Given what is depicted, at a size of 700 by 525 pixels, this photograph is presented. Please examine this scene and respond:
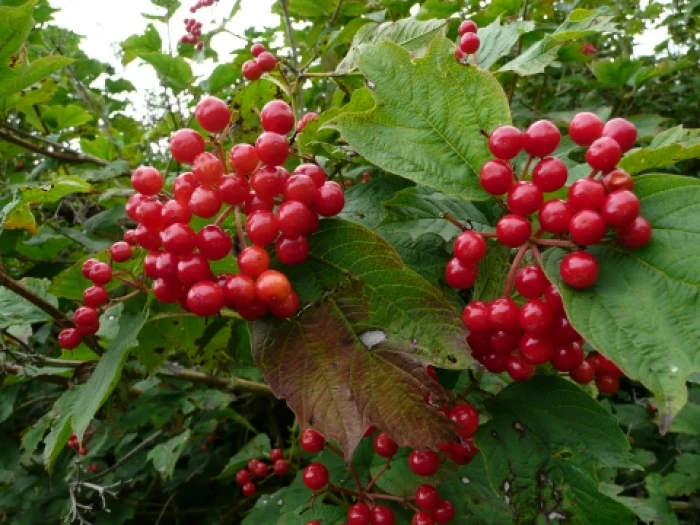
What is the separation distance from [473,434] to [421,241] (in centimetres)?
48

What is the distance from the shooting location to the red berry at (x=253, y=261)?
1.11 metres

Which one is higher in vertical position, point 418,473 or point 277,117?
point 277,117

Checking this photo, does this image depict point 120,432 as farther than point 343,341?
Yes

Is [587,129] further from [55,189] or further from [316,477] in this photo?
[55,189]

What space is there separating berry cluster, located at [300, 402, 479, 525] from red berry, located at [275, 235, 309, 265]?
0.50 meters

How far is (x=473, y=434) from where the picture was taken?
136 centimetres

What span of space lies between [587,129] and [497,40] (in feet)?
2.38

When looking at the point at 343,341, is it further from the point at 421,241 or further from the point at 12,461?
the point at 12,461

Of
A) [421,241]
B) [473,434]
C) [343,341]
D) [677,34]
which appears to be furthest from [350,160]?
[677,34]

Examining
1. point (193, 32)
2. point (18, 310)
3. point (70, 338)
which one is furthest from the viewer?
point (193, 32)

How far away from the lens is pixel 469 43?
5.38 ft

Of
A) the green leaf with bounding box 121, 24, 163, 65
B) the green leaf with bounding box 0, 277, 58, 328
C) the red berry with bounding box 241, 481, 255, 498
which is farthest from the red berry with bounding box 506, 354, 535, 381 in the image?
the green leaf with bounding box 121, 24, 163, 65

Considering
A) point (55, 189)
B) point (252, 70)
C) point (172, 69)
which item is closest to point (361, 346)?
point (252, 70)

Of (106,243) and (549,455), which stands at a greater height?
(549,455)
